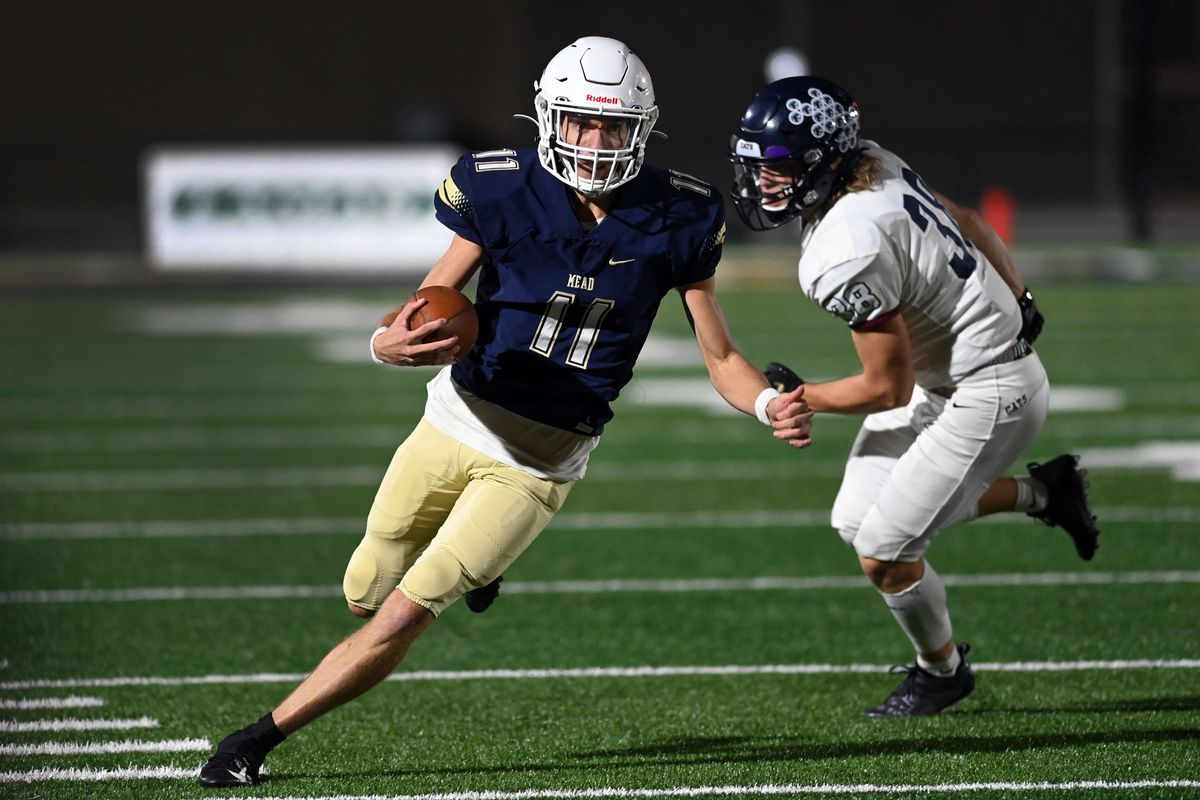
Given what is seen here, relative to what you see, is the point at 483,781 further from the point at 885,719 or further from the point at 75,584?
the point at 75,584

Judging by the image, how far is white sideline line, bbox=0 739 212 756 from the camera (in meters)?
4.80

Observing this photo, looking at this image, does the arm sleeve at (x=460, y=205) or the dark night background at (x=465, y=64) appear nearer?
the arm sleeve at (x=460, y=205)

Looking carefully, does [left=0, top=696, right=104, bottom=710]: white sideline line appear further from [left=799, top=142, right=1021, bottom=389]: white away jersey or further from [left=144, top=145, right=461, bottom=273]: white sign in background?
[left=144, top=145, right=461, bottom=273]: white sign in background

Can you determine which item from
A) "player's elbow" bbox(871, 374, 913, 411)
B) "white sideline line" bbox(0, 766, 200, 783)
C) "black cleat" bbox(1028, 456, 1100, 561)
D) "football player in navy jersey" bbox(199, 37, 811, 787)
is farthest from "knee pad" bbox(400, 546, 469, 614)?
"black cleat" bbox(1028, 456, 1100, 561)

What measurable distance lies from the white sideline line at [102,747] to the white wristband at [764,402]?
175cm

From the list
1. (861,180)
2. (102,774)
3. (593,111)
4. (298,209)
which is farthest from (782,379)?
(298,209)

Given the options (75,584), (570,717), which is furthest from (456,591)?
(75,584)

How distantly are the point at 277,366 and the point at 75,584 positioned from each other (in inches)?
276

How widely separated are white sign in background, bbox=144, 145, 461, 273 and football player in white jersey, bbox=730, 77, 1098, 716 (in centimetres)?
1507

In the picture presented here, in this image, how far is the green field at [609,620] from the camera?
15.2 ft

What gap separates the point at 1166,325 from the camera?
15406mm

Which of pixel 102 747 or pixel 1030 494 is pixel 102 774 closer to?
pixel 102 747

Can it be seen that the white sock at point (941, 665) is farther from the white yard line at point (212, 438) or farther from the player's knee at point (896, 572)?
the white yard line at point (212, 438)

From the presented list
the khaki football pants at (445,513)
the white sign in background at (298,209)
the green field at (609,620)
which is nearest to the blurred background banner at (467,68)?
the white sign in background at (298,209)
